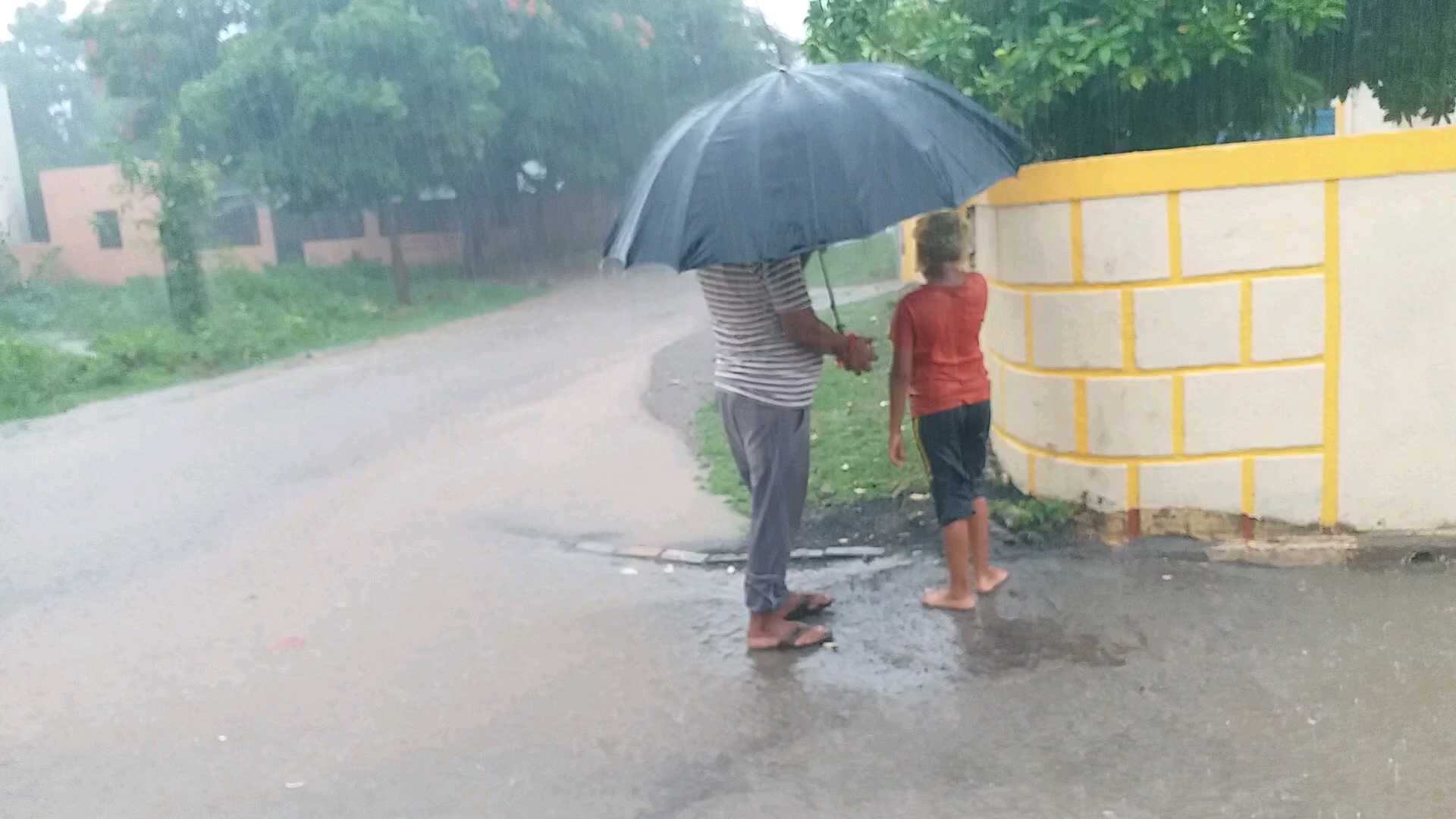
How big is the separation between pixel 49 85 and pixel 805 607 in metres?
51.7

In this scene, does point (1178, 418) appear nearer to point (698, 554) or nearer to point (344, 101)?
point (698, 554)

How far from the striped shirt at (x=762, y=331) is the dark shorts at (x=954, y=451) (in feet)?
1.64

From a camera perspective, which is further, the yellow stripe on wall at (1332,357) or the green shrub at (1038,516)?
the green shrub at (1038,516)

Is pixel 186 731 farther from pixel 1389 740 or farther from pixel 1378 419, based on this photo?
pixel 1378 419

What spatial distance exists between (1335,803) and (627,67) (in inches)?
946

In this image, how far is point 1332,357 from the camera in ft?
15.3

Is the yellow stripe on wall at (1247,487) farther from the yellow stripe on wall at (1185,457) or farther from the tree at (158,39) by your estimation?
the tree at (158,39)

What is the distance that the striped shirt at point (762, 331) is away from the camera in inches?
159

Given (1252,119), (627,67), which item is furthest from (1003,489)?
(627,67)

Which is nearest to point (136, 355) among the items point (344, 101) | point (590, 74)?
point (344, 101)

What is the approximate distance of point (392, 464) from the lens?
26.0ft

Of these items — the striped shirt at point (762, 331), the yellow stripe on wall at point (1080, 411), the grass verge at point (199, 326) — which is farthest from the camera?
the grass verge at point (199, 326)

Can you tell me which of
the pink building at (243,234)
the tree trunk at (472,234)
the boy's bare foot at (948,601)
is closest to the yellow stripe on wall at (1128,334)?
the boy's bare foot at (948,601)

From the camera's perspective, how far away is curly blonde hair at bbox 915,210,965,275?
14.0 ft
